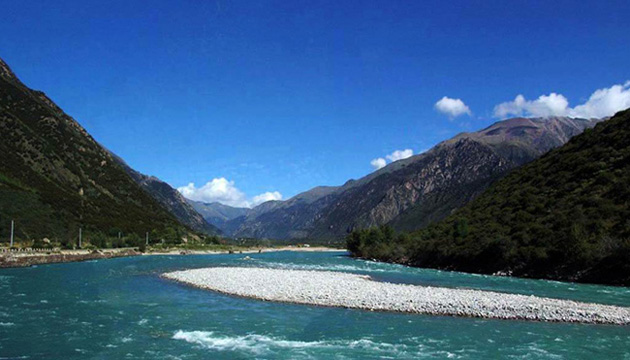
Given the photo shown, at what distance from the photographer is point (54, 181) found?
5581 inches

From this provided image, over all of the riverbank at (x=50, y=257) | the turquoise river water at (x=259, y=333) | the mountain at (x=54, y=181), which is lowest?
the turquoise river water at (x=259, y=333)

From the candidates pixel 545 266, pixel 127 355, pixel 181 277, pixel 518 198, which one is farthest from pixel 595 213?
pixel 127 355

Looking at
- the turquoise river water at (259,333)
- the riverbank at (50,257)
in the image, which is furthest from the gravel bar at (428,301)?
the riverbank at (50,257)

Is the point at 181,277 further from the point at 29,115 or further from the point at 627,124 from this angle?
the point at 29,115

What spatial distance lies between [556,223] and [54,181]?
141287 millimetres

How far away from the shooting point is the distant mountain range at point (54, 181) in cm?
10812

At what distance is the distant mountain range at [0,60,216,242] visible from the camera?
108125 millimetres

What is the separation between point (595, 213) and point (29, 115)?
611 ft

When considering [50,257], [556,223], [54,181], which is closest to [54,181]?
[54,181]

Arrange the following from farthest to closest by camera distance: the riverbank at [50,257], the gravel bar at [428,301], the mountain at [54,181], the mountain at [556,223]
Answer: the mountain at [54,181] → the riverbank at [50,257] → the mountain at [556,223] → the gravel bar at [428,301]

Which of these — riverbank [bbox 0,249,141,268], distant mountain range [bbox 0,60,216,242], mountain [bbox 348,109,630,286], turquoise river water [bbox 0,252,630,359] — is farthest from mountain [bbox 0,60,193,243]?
mountain [bbox 348,109,630,286]

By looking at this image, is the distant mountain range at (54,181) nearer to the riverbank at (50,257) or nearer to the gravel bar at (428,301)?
the riverbank at (50,257)

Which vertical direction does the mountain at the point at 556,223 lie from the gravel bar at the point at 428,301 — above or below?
above

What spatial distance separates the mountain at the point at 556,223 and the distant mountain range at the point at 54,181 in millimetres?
85708
